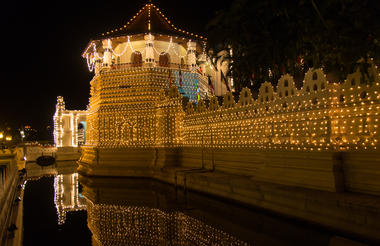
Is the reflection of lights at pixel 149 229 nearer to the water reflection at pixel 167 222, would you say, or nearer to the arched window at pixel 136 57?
the water reflection at pixel 167 222

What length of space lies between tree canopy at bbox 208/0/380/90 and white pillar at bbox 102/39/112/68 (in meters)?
17.7

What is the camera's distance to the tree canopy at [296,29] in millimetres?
3451

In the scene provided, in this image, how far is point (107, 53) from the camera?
20.7 meters

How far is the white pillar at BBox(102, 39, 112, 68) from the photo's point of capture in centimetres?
2058

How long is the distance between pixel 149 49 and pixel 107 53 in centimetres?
279

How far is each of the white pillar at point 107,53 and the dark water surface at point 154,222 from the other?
9277mm

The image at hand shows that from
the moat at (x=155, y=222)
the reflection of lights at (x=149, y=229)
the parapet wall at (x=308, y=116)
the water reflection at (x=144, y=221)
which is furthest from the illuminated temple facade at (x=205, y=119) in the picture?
the reflection of lights at (x=149, y=229)

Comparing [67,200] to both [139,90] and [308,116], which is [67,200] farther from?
[308,116]

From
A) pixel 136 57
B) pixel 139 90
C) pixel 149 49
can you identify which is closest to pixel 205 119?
pixel 139 90

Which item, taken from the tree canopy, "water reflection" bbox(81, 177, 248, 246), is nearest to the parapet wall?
the tree canopy

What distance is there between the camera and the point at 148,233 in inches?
316

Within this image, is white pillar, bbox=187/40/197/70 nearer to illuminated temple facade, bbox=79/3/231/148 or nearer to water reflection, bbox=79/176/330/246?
illuminated temple facade, bbox=79/3/231/148

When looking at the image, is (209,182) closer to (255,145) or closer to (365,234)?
(255,145)

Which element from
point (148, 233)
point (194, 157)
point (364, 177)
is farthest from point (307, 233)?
point (194, 157)
